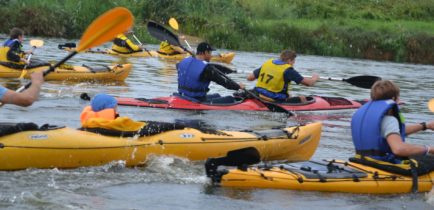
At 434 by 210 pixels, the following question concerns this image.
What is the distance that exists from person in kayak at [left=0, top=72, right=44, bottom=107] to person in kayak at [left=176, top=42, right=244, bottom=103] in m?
4.97

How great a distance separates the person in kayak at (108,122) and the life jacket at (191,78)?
3.47 m

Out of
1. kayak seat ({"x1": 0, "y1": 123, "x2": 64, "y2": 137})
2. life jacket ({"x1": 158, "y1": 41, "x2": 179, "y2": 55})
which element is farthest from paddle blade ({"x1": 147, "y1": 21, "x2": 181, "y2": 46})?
life jacket ({"x1": 158, "y1": 41, "x2": 179, "y2": 55})

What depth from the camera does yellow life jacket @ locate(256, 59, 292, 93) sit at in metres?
11.7

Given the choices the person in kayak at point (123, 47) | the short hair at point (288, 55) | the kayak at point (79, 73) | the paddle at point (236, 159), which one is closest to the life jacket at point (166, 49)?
the person in kayak at point (123, 47)

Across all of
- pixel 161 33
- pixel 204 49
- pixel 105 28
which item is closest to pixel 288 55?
pixel 204 49

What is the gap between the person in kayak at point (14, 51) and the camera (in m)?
14.4

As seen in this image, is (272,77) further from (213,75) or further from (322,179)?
(322,179)

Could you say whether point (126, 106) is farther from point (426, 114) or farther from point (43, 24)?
point (43, 24)

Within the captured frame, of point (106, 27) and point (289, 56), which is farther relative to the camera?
point (289, 56)

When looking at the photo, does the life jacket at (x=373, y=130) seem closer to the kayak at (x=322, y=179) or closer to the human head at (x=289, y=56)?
the kayak at (x=322, y=179)

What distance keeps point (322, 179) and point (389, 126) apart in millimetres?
707

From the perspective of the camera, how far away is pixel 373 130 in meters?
6.95

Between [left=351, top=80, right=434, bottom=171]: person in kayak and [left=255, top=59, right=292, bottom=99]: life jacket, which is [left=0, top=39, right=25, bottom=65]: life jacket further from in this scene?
[left=351, top=80, right=434, bottom=171]: person in kayak

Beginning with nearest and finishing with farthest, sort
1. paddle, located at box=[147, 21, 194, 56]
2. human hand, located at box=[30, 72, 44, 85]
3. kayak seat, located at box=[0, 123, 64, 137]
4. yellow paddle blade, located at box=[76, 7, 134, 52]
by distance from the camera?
human hand, located at box=[30, 72, 44, 85] < yellow paddle blade, located at box=[76, 7, 134, 52] < kayak seat, located at box=[0, 123, 64, 137] < paddle, located at box=[147, 21, 194, 56]
